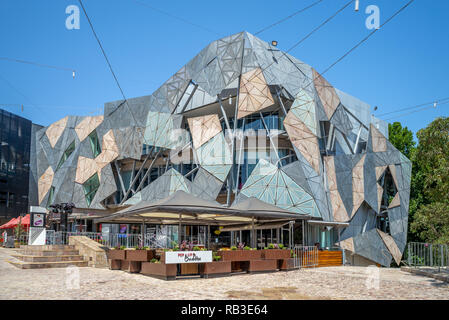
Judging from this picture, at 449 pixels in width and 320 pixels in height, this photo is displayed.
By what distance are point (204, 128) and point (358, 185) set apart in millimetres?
12386

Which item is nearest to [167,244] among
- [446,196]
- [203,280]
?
[203,280]

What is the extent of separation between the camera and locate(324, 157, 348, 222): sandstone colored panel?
1176 inches

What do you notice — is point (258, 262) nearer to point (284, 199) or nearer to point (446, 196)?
point (446, 196)

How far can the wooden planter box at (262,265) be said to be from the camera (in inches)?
624

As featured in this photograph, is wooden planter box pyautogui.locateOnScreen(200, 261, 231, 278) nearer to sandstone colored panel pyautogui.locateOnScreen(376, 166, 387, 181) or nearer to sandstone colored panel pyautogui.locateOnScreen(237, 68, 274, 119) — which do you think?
sandstone colored panel pyautogui.locateOnScreen(237, 68, 274, 119)

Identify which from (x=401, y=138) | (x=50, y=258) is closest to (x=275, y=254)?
(x=50, y=258)

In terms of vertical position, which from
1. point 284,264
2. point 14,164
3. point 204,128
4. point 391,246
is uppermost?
point 204,128

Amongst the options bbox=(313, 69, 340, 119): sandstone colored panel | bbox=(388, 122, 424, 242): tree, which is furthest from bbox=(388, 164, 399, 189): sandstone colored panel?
bbox=(388, 122, 424, 242): tree

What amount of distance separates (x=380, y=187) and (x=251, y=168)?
1063 cm

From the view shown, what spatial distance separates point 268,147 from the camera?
3111cm

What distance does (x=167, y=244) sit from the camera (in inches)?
1335

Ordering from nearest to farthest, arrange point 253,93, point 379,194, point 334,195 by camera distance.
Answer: point 253,93, point 334,195, point 379,194

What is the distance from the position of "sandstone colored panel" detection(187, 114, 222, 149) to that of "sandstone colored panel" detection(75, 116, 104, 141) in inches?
549

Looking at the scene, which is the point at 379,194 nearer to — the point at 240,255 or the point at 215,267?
the point at 240,255
